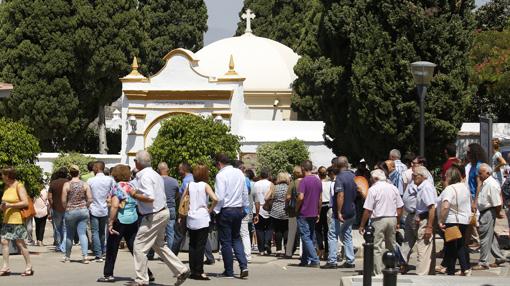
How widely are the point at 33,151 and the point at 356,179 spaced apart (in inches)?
248

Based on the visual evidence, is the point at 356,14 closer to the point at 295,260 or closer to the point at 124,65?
the point at 295,260

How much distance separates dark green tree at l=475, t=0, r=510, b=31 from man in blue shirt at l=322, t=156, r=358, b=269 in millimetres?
29060

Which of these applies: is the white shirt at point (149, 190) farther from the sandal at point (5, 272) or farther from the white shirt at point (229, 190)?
the sandal at point (5, 272)

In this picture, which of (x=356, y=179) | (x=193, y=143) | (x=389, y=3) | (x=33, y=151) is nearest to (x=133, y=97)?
(x=389, y=3)

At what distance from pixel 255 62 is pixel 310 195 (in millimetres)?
31299

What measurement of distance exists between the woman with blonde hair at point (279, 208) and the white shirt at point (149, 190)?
21.1ft

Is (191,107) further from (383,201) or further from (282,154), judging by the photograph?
(383,201)

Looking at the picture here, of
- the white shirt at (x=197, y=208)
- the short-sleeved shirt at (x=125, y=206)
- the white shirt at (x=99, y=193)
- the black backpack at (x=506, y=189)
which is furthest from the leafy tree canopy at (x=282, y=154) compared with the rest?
the short-sleeved shirt at (x=125, y=206)

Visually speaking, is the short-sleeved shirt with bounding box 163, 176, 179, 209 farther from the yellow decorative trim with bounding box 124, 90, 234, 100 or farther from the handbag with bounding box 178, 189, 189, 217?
the yellow decorative trim with bounding box 124, 90, 234, 100

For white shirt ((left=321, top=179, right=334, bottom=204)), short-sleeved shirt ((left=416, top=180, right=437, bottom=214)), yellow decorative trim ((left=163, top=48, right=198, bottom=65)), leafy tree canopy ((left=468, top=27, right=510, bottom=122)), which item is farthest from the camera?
yellow decorative trim ((left=163, top=48, right=198, bottom=65))

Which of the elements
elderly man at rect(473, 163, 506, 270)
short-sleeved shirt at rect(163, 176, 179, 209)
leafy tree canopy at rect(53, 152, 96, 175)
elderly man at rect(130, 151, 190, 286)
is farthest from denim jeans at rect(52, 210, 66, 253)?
leafy tree canopy at rect(53, 152, 96, 175)

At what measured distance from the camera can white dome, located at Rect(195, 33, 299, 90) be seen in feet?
165

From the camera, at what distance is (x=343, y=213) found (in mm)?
19250

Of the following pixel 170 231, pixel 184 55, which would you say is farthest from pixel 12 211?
pixel 184 55
